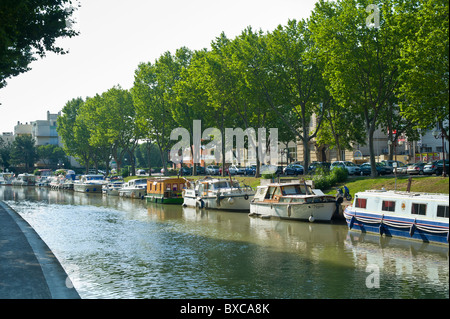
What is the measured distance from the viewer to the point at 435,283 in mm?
15875

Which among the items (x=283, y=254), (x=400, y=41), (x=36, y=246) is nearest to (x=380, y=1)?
(x=400, y=41)

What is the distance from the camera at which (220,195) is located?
1735 inches

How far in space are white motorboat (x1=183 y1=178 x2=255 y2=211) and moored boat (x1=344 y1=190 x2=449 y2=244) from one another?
15.1m

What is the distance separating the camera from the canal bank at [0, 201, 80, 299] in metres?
13.0

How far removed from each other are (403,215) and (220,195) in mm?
21526

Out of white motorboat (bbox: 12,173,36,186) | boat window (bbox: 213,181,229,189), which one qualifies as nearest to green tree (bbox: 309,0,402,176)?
boat window (bbox: 213,181,229,189)

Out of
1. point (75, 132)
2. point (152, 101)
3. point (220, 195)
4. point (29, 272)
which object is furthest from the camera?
point (75, 132)

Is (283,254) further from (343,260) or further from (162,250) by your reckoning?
(162,250)

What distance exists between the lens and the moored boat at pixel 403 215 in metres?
22.9

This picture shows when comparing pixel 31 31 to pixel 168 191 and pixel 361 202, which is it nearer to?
pixel 361 202

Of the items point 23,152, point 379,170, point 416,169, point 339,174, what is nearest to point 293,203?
point 339,174

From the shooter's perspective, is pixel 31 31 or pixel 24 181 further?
pixel 24 181

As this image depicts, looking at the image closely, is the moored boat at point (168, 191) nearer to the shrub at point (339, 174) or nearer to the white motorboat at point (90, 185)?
the shrub at point (339, 174)

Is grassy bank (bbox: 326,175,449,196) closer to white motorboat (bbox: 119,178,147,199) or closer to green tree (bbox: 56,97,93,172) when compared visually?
white motorboat (bbox: 119,178,147,199)
